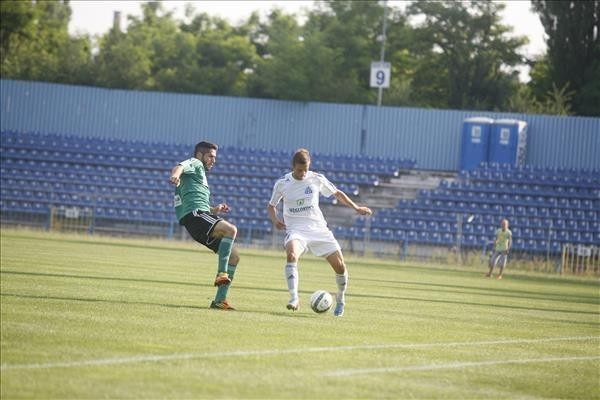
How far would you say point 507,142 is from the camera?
50.5 m

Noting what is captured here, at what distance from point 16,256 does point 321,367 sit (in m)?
16.6

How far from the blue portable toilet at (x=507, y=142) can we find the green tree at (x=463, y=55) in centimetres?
2279

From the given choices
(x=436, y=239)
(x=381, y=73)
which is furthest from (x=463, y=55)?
(x=436, y=239)

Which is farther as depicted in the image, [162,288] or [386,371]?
[162,288]

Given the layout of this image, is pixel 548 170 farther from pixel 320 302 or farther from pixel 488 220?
pixel 320 302

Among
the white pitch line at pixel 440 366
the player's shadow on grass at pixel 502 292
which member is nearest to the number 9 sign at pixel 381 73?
the player's shadow on grass at pixel 502 292

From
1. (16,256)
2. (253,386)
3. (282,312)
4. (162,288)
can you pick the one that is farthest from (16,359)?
(16,256)

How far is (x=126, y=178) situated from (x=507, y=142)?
17.5 meters

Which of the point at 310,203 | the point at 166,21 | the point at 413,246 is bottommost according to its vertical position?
the point at 413,246

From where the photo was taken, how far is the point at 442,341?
40.2 ft

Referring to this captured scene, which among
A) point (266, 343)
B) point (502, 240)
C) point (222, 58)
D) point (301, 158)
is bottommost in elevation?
point (502, 240)

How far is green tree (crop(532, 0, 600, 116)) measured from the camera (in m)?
64.4

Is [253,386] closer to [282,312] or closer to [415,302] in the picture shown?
[282,312]

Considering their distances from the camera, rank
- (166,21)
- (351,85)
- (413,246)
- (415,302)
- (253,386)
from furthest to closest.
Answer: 1. (166,21)
2. (351,85)
3. (413,246)
4. (415,302)
5. (253,386)
